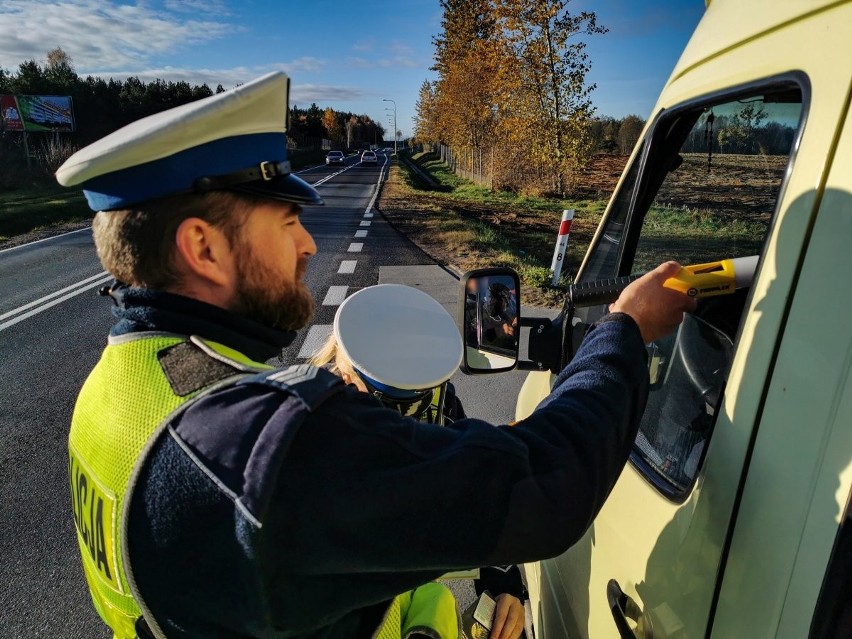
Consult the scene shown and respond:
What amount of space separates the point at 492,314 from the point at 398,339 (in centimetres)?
31

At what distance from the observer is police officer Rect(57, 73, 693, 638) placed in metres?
0.85

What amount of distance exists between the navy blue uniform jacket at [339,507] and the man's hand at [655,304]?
0.26 m

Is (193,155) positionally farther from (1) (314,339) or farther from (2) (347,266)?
(2) (347,266)

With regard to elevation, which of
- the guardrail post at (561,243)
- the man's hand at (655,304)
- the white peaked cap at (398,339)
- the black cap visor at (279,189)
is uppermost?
the black cap visor at (279,189)

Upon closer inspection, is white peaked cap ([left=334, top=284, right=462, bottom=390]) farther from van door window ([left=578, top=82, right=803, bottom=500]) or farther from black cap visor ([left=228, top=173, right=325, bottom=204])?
black cap visor ([left=228, top=173, right=325, bottom=204])

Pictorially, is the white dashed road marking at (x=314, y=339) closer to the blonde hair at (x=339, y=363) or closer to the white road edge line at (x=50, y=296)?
the blonde hair at (x=339, y=363)

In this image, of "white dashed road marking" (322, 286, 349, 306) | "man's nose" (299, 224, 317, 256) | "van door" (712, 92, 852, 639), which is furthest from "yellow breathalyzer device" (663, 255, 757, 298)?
"white dashed road marking" (322, 286, 349, 306)

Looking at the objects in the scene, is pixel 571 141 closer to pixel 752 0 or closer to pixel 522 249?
pixel 522 249

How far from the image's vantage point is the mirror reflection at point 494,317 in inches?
66.0

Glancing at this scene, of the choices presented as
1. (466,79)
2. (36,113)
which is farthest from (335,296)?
(36,113)

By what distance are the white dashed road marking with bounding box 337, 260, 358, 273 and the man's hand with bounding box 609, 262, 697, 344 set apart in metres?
8.97

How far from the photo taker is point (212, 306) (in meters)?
1.08

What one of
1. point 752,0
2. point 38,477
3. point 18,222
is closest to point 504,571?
point 752,0

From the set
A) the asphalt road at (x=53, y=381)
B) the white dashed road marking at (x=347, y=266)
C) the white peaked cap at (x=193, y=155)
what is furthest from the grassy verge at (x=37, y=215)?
the white peaked cap at (x=193, y=155)
